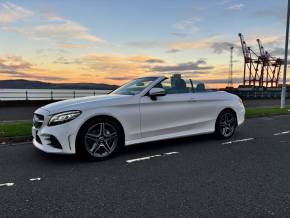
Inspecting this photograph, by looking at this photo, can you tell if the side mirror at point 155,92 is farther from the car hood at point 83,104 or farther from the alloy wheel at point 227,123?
the alloy wheel at point 227,123

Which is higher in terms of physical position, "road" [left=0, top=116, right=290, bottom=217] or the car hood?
the car hood

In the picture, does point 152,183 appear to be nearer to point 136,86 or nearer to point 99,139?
point 99,139

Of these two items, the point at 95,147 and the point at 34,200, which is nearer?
the point at 34,200

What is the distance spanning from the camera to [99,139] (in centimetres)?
541

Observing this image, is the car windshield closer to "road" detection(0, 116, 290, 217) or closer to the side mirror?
the side mirror

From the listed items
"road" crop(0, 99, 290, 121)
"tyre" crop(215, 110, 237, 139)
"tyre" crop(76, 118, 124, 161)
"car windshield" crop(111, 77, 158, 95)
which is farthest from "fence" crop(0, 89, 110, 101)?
"tyre" crop(76, 118, 124, 161)

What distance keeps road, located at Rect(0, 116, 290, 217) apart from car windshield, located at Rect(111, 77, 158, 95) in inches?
47.9

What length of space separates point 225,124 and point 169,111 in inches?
74.9

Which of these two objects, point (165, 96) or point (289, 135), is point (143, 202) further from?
point (289, 135)

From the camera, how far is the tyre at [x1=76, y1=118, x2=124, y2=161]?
17.3 feet

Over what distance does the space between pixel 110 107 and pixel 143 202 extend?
2.32 m

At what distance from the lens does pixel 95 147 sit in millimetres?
5410

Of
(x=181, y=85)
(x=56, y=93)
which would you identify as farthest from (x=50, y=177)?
(x=56, y=93)

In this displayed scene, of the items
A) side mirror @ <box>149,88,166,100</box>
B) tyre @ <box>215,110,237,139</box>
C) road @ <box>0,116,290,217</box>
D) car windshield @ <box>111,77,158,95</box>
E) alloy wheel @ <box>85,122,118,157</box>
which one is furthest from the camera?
tyre @ <box>215,110,237,139</box>
